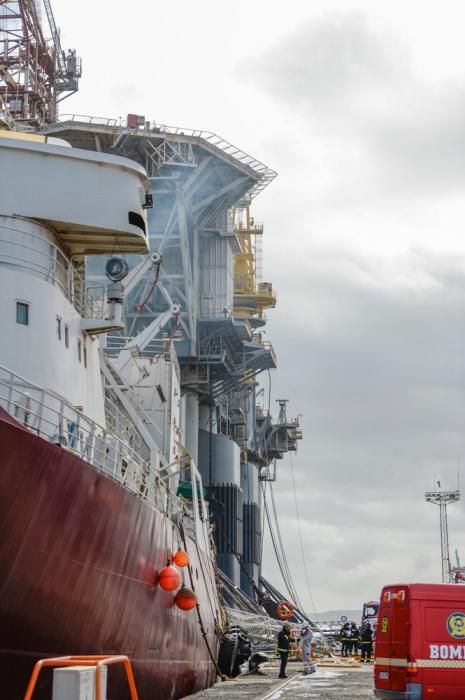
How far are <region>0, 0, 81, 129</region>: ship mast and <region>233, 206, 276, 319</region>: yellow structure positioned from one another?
597 inches

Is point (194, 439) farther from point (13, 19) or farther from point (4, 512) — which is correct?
point (4, 512)

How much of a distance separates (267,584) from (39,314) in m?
64.3

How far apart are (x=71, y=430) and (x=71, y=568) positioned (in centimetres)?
527

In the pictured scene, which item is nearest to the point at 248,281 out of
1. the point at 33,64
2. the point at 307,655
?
the point at 33,64

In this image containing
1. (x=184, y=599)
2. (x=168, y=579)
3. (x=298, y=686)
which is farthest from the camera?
(x=298, y=686)

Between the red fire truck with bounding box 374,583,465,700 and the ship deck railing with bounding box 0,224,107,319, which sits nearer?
the red fire truck with bounding box 374,583,465,700

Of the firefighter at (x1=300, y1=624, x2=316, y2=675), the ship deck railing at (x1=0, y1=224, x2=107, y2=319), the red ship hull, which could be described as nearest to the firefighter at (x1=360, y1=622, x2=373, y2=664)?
the firefighter at (x1=300, y1=624, x2=316, y2=675)

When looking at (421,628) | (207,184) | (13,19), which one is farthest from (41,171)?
(13,19)

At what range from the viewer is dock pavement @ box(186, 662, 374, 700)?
22922 millimetres

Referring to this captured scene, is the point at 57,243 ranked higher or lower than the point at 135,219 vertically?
lower

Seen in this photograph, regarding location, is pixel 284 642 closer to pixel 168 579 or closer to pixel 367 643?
pixel 367 643

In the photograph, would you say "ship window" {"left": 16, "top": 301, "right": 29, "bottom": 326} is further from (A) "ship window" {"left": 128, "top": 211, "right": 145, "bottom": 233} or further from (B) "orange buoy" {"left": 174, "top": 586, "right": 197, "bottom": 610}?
(B) "orange buoy" {"left": 174, "top": 586, "right": 197, "bottom": 610}

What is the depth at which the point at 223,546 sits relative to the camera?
67562 mm

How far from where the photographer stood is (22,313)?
67.5 ft
